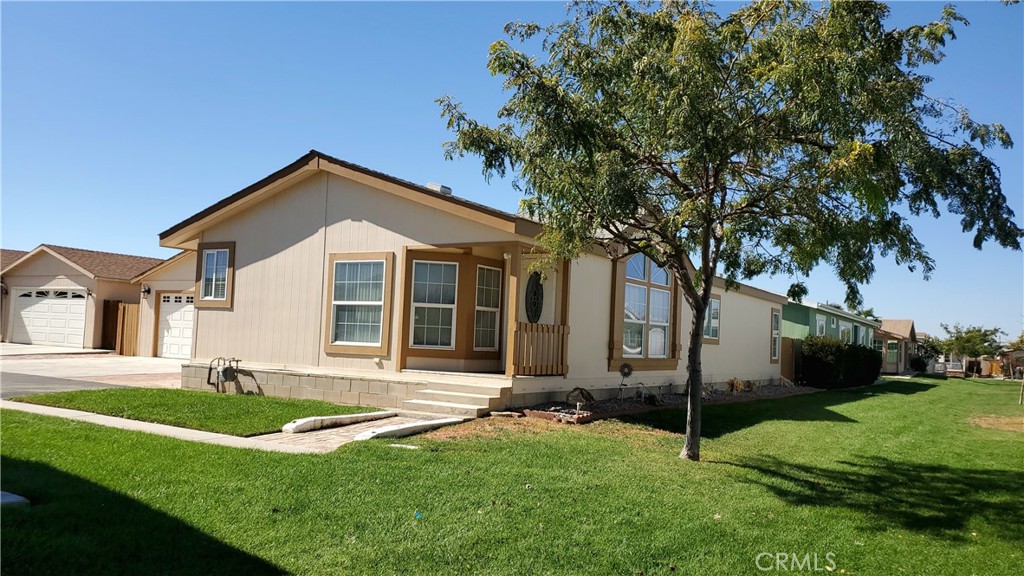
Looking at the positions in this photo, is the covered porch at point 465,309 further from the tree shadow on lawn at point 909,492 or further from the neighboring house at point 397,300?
the tree shadow on lawn at point 909,492

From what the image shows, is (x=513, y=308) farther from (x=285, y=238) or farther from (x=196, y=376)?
(x=196, y=376)

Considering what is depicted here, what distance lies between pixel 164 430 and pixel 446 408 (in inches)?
152

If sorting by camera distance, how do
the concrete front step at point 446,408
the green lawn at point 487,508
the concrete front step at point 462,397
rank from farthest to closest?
the concrete front step at point 462,397 → the concrete front step at point 446,408 → the green lawn at point 487,508

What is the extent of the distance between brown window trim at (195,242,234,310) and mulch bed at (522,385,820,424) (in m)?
7.43

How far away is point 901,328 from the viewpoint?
51.9 m

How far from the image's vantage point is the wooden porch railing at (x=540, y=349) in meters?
11.3

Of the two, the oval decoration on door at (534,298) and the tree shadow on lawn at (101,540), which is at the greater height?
the oval decoration on door at (534,298)

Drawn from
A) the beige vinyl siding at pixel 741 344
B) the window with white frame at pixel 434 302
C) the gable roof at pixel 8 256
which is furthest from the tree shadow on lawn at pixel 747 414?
the gable roof at pixel 8 256

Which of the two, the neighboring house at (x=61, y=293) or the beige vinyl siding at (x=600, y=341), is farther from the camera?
the neighboring house at (x=61, y=293)

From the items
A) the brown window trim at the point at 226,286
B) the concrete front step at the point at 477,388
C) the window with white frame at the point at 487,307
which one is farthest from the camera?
the brown window trim at the point at 226,286

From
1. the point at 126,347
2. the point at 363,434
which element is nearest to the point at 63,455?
the point at 363,434

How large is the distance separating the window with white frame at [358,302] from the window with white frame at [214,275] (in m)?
3.30

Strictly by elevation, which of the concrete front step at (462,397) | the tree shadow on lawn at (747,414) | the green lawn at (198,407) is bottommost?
the tree shadow on lawn at (747,414)

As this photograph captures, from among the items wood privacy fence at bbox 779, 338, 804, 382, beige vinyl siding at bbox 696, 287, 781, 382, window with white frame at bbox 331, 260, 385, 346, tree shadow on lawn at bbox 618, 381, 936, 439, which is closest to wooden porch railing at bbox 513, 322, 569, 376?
tree shadow on lawn at bbox 618, 381, 936, 439
